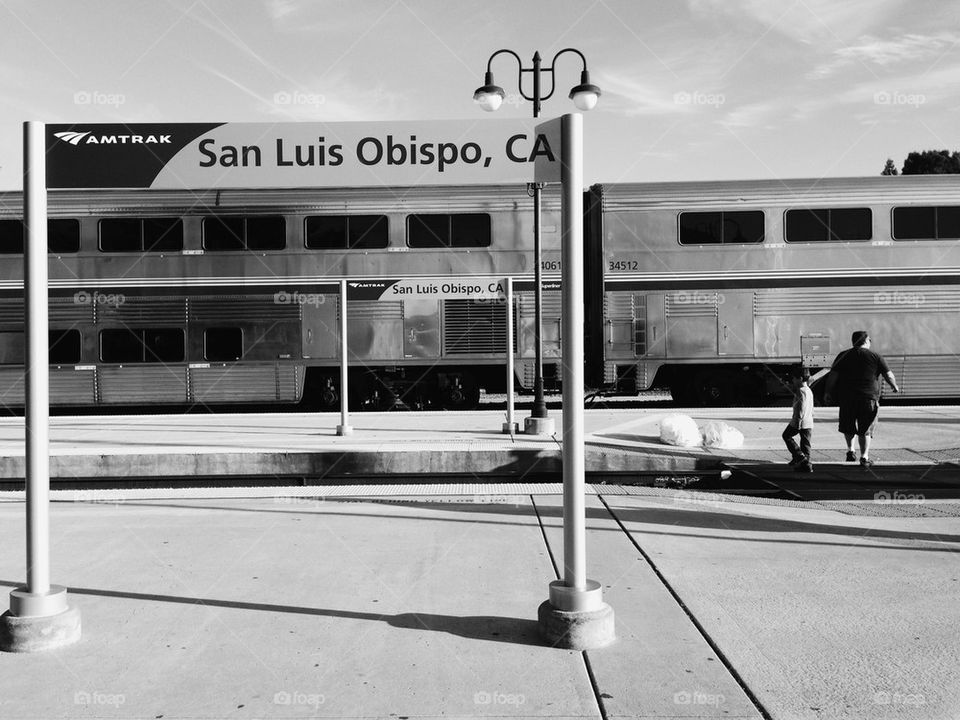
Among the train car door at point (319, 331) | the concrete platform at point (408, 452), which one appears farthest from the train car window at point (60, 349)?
the train car door at point (319, 331)

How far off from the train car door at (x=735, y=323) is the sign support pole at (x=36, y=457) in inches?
552

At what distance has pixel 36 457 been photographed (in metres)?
4.23

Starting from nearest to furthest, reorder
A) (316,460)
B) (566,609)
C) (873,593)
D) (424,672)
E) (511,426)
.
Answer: (424,672)
(566,609)
(873,593)
(316,460)
(511,426)

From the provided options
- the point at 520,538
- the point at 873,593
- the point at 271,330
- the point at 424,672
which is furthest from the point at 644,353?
the point at 424,672

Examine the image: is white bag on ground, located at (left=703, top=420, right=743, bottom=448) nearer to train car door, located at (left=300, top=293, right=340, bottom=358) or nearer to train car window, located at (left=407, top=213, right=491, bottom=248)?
train car window, located at (left=407, top=213, right=491, bottom=248)

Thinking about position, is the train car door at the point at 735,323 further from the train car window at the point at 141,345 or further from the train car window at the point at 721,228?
the train car window at the point at 141,345

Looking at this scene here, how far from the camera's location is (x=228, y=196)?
655 inches

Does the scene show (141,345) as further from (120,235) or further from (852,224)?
(852,224)

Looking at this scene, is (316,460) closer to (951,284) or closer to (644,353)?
(644,353)

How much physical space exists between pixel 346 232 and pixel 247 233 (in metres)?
1.88

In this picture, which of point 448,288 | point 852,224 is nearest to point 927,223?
point 852,224

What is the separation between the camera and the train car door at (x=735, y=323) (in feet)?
54.6

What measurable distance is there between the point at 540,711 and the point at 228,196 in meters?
14.7

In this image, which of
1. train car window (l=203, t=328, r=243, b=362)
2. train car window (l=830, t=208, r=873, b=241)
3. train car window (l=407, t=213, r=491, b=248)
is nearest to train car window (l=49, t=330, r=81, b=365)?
train car window (l=203, t=328, r=243, b=362)
